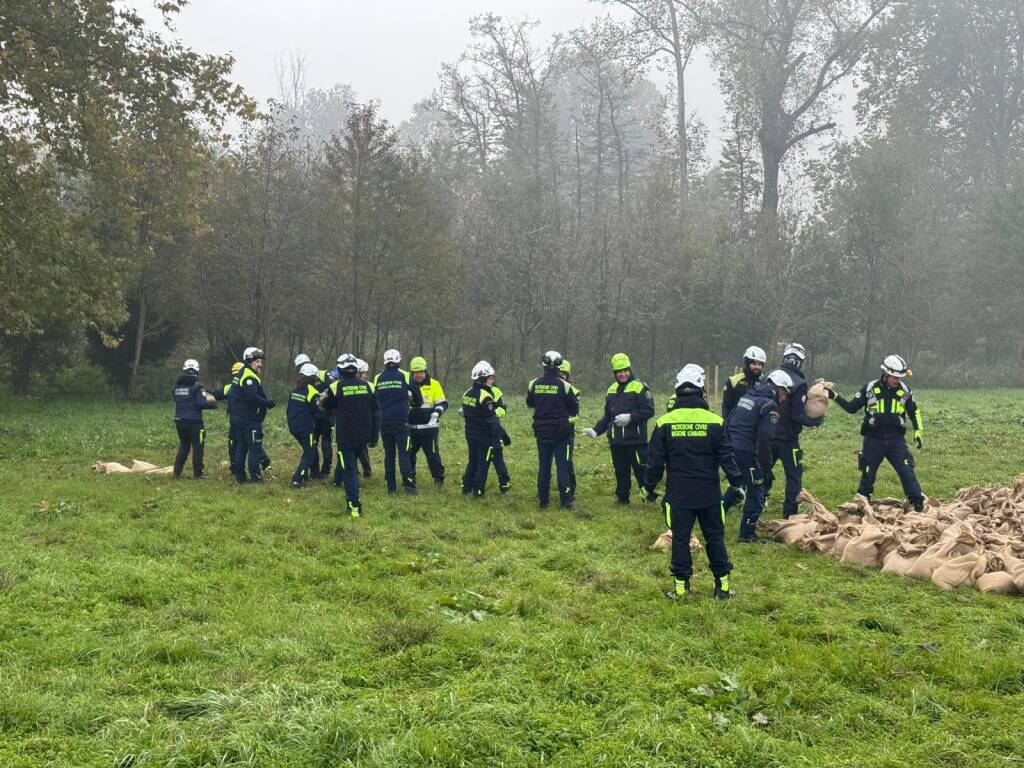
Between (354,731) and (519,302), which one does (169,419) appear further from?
(354,731)

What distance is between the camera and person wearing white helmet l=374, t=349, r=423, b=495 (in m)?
12.0

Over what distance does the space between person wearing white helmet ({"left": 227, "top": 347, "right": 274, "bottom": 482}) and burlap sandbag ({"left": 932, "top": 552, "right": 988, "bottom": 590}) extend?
915 cm

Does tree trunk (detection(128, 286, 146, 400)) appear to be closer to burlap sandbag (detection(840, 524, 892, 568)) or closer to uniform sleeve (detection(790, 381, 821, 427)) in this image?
uniform sleeve (detection(790, 381, 821, 427))

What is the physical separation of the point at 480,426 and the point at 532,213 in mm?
23907

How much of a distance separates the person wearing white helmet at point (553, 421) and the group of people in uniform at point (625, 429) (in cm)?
2

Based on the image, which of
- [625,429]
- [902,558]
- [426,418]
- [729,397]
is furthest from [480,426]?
[902,558]

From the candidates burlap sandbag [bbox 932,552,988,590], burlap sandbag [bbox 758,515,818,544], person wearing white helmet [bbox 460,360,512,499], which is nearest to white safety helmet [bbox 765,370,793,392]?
burlap sandbag [bbox 758,515,818,544]

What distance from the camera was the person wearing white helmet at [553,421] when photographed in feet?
36.8

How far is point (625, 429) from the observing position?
11375 mm

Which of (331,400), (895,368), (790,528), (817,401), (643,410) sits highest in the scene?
(895,368)

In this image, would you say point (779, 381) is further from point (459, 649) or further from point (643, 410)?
point (459, 649)

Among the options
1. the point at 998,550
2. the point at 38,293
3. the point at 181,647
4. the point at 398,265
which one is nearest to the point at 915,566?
the point at 998,550

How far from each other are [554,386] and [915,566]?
5.09 meters

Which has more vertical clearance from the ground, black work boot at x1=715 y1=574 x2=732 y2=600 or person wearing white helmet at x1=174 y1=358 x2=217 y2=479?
person wearing white helmet at x1=174 y1=358 x2=217 y2=479
